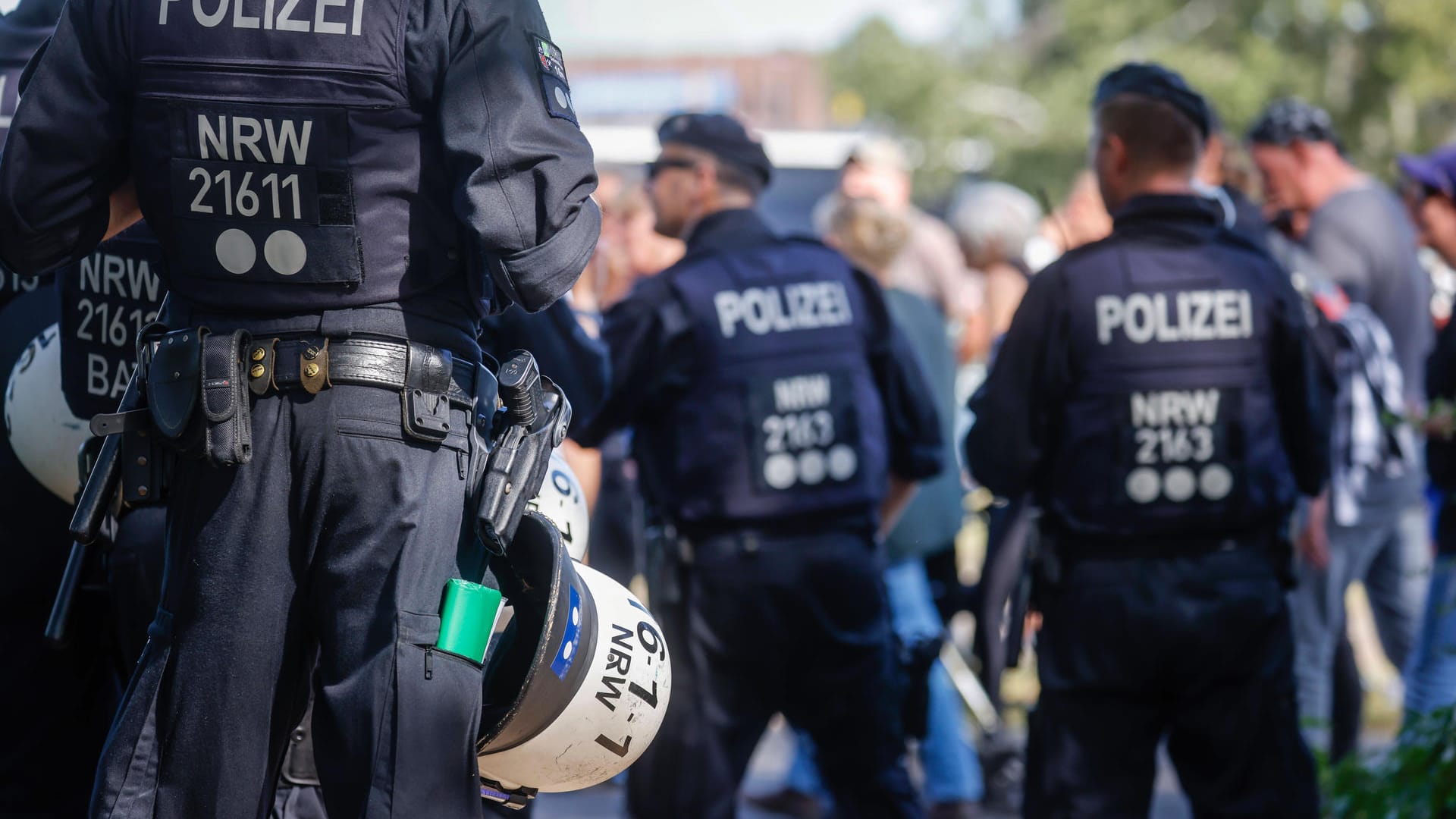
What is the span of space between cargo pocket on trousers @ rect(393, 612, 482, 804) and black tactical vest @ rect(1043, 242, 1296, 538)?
1810 mm

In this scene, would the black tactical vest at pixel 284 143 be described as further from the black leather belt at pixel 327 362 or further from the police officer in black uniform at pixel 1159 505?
the police officer in black uniform at pixel 1159 505

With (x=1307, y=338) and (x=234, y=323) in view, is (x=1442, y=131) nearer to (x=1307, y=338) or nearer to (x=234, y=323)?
(x=1307, y=338)

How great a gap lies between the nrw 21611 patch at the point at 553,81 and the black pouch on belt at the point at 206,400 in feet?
2.02

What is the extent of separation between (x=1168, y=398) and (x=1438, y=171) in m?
→ 2.05

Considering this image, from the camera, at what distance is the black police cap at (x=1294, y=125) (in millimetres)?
6465

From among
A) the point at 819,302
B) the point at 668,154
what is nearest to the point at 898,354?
the point at 819,302

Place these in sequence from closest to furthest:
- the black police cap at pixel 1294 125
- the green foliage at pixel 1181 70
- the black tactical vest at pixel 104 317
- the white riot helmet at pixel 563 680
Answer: the white riot helmet at pixel 563 680, the black tactical vest at pixel 104 317, the black police cap at pixel 1294 125, the green foliage at pixel 1181 70

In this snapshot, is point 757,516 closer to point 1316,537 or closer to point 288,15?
point 288,15

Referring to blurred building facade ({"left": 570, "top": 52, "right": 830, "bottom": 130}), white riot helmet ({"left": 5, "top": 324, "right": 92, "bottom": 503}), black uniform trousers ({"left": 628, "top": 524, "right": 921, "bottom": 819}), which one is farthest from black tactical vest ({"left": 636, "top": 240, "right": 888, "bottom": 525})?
blurred building facade ({"left": 570, "top": 52, "right": 830, "bottom": 130})

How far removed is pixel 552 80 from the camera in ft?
9.04

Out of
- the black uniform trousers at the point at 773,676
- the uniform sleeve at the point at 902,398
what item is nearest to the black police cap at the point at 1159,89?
the uniform sleeve at the point at 902,398

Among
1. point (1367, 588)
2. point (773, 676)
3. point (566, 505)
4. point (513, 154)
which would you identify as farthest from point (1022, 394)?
point (1367, 588)

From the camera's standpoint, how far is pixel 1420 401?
620 cm

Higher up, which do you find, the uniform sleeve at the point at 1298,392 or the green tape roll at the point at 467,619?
the uniform sleeve at the point at 1298,392
